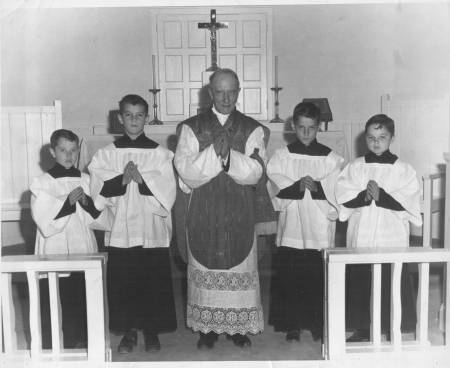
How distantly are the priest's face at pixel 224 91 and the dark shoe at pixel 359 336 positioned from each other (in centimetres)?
182

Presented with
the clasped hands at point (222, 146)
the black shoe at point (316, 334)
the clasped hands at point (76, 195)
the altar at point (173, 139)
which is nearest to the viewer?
the clasped hands at point (222, 146)

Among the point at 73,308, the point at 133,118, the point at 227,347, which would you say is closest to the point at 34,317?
the point at 73,308

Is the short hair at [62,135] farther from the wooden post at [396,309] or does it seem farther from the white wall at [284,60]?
the white wall at [284,60]

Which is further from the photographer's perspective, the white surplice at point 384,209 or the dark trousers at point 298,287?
the dark trousers at point 298,287

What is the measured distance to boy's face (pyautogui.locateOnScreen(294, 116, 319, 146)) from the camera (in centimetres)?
410

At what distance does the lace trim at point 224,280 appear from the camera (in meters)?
3.95

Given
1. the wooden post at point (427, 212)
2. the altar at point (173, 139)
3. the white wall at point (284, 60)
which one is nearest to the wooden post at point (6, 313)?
the altar at point (173, 139)

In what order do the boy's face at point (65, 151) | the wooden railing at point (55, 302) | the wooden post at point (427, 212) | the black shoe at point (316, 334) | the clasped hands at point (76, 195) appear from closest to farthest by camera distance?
the wooden railing at point (55, 302)
the clasped hands at point (76, 195)
the boy's face at point (65, 151)
the black shoe at point (316, 334)
the wooden post at point (427, 212)

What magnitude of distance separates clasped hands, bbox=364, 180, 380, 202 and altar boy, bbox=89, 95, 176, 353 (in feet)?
4.49

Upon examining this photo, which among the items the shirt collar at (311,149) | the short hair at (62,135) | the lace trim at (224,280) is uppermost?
the short hair at (62,135)

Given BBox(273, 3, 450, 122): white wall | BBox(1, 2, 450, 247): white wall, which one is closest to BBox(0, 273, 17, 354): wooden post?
BBox(1, 2, 450, 247): white wall

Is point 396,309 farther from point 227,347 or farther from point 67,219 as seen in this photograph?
point 67,219

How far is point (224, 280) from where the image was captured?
3.95m

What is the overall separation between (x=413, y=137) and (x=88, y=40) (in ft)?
17.4
